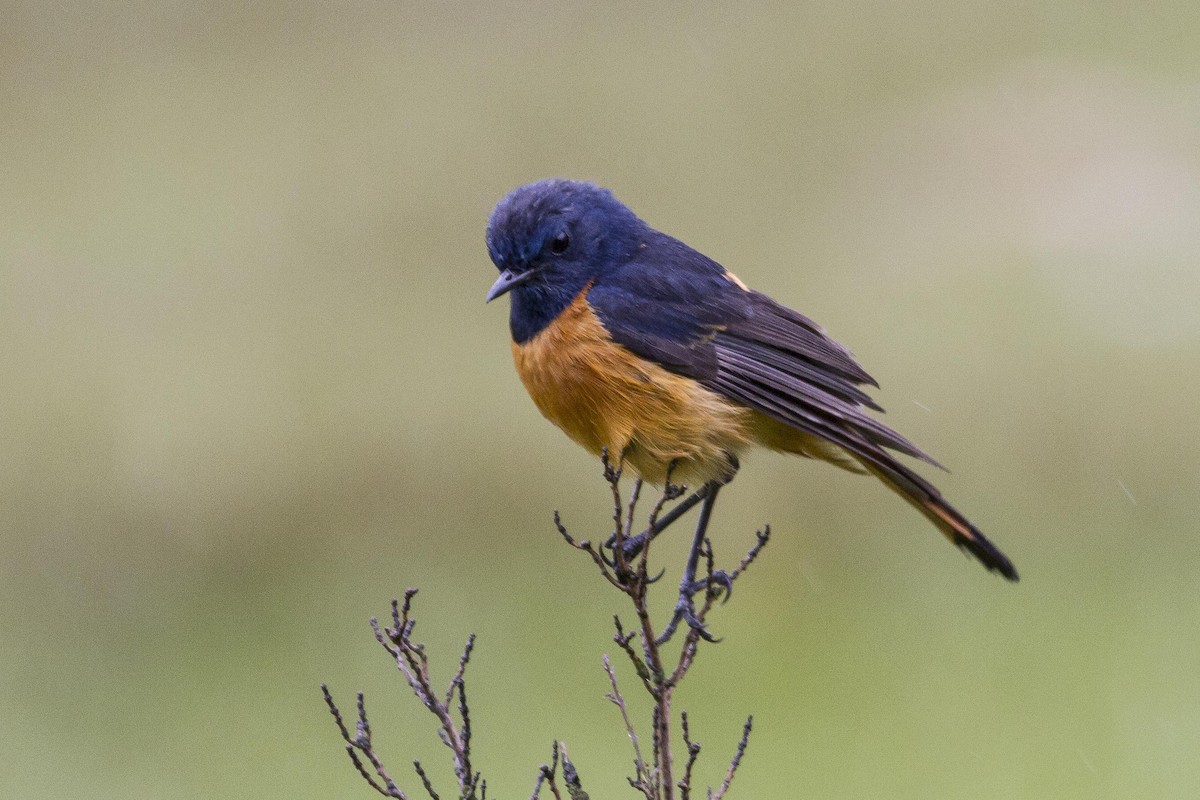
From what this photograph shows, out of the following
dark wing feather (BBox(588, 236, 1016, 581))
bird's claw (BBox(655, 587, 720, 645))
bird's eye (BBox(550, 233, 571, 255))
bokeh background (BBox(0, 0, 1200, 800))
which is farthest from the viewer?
bokeh background (BBox(0, 0, 1200, 800))

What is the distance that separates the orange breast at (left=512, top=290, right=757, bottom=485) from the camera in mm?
4555

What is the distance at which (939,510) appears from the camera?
4559mm

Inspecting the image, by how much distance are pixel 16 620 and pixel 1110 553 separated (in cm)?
619

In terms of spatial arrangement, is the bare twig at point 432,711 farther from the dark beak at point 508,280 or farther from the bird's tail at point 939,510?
the bird's tail at point 939,510

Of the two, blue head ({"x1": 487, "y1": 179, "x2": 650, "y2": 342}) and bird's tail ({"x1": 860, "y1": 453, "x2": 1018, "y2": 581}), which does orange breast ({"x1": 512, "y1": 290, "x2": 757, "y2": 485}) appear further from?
bird's tail ({"x1": 860, "y1": 453, "x2": 1018, "y2": 581})

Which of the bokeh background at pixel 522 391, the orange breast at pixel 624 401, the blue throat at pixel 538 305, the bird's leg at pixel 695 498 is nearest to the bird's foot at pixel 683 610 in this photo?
the bird's leg at pixel 695 498

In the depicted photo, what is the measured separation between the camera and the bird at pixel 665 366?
454 cm

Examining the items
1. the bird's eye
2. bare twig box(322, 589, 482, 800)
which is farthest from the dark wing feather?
bare twig box(322, 589, 482, 800)

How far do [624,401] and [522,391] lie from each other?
16.6ft

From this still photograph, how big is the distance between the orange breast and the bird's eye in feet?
0.66

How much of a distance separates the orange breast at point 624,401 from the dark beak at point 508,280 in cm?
17

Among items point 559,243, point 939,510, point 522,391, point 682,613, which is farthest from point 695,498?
point 522,391

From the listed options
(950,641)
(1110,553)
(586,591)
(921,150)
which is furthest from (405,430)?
(921,150)

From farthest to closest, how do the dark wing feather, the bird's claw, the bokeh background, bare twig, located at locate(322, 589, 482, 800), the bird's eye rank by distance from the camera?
1. the bokeh background
2. the bird's eye
3. the dark wing feather
4. the bird's claw
5. bare twig, located at locate(322, 589, 482, 800)
